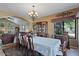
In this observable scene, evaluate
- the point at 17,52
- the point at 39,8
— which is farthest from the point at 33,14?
the point at 17,52

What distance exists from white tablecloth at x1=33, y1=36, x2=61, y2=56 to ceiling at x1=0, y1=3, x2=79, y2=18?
0.42 metres

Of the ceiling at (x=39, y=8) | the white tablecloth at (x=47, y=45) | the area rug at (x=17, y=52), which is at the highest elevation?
the ceiling at (x=39, y=8)

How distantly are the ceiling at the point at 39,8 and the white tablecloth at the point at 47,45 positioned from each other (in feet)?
1.39

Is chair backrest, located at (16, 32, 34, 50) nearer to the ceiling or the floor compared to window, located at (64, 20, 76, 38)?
nearer to the floor

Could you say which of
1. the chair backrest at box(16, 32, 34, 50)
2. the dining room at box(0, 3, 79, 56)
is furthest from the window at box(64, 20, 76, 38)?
the chair backrest at box(16, 32, 34, 50)

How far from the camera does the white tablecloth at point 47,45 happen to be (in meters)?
2.36

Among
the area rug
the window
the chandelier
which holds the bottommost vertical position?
the area rug

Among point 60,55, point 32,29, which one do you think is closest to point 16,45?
point 32,29

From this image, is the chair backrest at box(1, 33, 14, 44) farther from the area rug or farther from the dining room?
the area rug

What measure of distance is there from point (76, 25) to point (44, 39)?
595 millimetres

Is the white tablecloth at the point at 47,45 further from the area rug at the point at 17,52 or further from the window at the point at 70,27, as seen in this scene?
the window at the point at 70,27

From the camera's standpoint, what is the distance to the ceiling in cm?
233

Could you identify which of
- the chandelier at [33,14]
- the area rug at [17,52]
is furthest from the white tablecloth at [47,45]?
the chandelier at [33,14]

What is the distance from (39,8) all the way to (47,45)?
65cm
